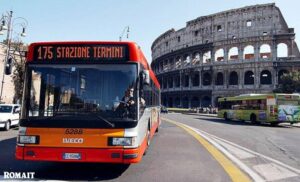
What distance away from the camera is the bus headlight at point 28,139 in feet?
19.0

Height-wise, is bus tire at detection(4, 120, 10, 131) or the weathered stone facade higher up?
the weathered stone facade

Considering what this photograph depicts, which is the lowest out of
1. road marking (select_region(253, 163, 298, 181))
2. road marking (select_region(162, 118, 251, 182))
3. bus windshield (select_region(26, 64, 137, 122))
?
road marking (select_region(253, 163, 298, 181))

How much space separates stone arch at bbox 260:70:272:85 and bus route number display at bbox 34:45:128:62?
51065 mm

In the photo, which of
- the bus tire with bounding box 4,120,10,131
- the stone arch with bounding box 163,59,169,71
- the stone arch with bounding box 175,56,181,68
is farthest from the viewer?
the stone arch with bounding box 163,59,169,71

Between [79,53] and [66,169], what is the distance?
8.70 feet

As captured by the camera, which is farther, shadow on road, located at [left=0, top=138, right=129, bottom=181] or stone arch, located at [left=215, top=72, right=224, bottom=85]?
stone arch, located at [left=215, top=72, right=224, bottom=85]

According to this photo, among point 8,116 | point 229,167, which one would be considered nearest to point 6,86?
point 8,116

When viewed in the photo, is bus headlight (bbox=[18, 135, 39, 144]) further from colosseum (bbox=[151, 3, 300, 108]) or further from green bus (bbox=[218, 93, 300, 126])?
colosseum (bbox=[151, 3, 300, 108])

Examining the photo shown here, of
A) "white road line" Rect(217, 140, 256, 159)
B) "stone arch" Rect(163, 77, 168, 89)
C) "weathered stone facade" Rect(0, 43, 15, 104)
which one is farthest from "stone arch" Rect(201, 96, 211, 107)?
"white road line" Rect(217, 140, 256, 159)

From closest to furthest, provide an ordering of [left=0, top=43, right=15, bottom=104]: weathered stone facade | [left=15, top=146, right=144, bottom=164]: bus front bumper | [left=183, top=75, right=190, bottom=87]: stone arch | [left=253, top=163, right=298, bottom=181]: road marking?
1. [left=15, top=146, right=144, bottom=164]: bus front bumper
2. [left=253, top=163, right=298, bottom=181]: road marking
3. [left=0, top=43, right=15, bottom=104]: weathered stone facade
4. [left=183, top=75, right=190, bottom=87]: stone arch

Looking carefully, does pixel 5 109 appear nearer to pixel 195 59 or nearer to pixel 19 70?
pixel 19 70

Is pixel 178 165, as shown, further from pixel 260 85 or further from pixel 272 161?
pixel 260 85

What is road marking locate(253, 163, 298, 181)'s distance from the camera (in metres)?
6.37

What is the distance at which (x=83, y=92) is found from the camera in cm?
602
